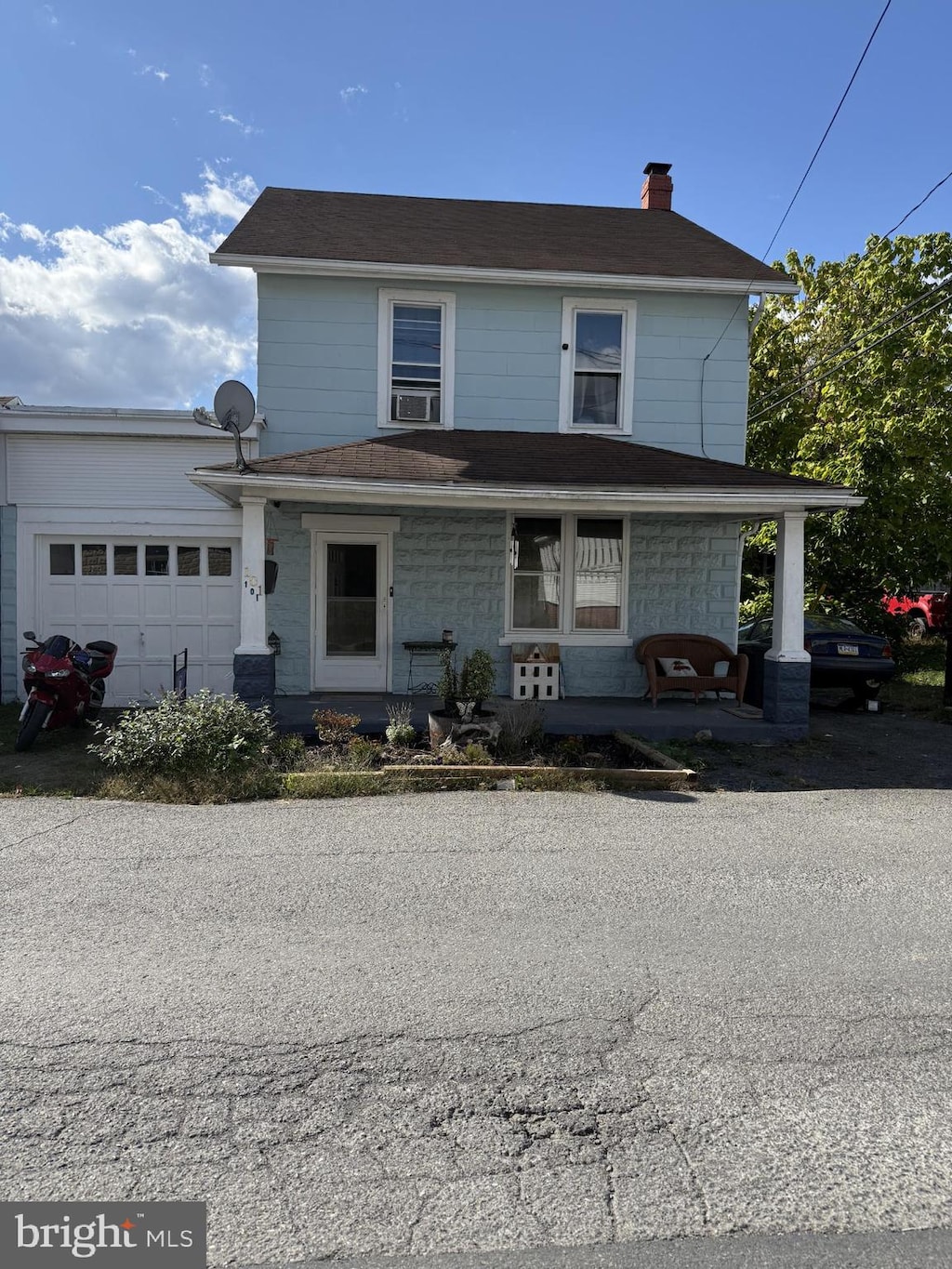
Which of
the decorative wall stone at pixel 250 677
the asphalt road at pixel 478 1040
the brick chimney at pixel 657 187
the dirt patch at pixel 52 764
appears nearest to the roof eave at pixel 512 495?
the decorative wall stone at pixel 250 677

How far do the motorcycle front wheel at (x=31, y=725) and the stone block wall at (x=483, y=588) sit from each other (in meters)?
3.25

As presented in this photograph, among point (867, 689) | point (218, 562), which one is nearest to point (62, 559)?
point (218, 562)

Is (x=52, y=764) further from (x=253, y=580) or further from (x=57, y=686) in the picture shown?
(x=253, y=580)

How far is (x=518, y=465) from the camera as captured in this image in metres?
10.2

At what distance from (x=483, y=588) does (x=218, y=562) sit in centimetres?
370

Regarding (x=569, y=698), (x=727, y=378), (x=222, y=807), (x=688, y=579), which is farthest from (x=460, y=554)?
(x=222, y=807)

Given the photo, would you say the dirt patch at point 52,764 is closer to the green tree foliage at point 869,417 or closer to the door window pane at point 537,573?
the door window pane at point 537,573

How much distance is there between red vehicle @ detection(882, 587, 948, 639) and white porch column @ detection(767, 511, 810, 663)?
8.59 m

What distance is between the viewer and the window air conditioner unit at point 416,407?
11.8 metres

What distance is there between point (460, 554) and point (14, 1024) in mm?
8966

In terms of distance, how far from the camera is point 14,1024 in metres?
3.49

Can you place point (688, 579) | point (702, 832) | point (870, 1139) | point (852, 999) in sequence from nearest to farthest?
1. point (870, 1139)
2. point (852, 999)
3. point (702, 832)
4. point (688, 579)

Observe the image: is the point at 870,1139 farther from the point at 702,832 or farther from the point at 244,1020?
the point at 702,832

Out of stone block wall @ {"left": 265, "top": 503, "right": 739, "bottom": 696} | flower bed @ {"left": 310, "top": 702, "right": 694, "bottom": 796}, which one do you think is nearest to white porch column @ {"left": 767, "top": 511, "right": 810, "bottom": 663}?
stone block wall @ {"left": 265, "top": 503, "right": 739, "bottom": 696}
